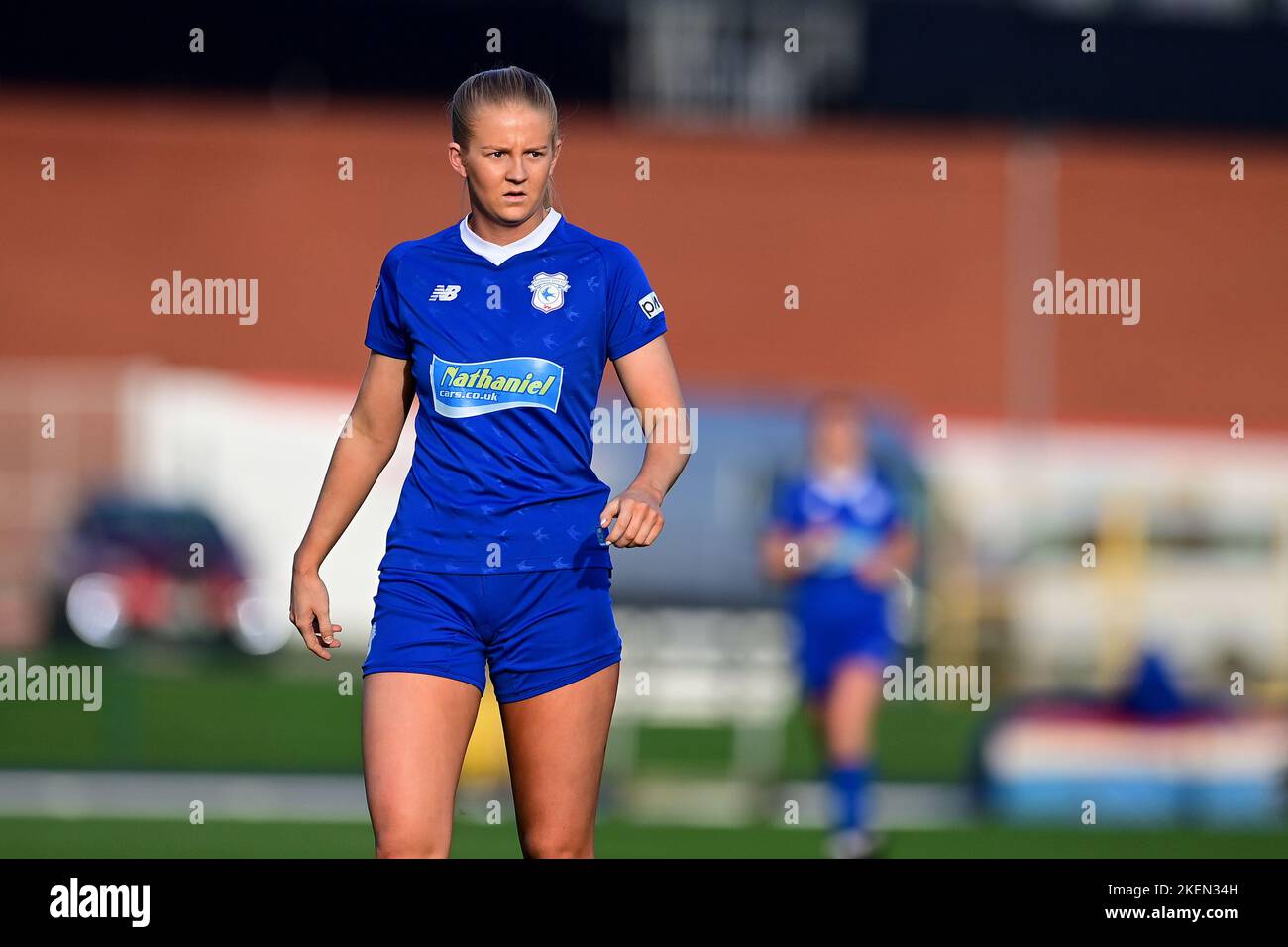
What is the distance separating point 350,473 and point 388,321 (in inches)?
14.5

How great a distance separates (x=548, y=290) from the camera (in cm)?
447

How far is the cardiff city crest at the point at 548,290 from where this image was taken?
4461mm

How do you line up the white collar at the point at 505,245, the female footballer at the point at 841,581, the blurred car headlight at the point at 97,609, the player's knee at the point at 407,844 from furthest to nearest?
the blurred car headlight at the point at 97,609 → the female footballer at the point at 841,581 → the white collar at the point at 505,245 → the player's knee at the point at 407,844

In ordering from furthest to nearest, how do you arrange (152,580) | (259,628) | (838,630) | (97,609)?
(259,628) < (152,580) < (97,609) < (838,630)

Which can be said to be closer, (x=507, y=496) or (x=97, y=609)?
(x=507, y=496)

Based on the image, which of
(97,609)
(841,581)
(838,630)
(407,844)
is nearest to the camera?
(407,844)

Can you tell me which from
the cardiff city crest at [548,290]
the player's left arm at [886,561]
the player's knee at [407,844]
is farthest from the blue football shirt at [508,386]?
the player's left arm at [886,561]

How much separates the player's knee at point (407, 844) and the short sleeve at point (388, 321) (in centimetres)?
107

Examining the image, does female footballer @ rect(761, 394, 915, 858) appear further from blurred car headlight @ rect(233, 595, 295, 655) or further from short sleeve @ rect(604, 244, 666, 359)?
blurred car headlight @ rect(233, 595, 295, 655)

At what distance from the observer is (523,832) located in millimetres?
4535

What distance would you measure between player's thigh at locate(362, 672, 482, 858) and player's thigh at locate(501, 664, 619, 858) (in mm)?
154

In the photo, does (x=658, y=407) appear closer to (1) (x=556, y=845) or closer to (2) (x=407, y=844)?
(1) (x=556, y=845)

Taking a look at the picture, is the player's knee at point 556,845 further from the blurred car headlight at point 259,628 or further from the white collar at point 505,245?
the blurred car headlight at point 259,628

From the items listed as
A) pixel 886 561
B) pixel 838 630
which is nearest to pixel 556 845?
pixel 838 630
